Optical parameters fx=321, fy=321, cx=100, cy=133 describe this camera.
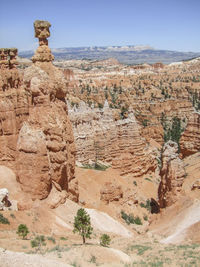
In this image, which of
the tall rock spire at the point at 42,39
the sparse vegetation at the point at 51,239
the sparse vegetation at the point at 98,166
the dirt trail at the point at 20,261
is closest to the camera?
the dirt trail at the point at 20,261

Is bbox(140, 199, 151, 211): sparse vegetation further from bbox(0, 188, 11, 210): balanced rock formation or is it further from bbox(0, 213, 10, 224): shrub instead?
bbox(0, 213, 10, 224): shrub

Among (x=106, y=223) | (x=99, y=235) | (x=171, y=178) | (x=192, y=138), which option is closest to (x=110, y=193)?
(x=106, y=223)

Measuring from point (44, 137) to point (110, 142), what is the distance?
1675cm

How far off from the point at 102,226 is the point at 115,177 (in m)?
11.2

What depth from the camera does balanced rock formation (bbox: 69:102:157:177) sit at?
3344cm

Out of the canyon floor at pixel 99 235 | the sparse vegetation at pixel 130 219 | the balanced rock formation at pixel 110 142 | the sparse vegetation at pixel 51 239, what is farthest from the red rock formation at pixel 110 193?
the sparse vegetation at pixel 51 239

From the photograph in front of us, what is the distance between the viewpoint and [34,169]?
18.5 meters

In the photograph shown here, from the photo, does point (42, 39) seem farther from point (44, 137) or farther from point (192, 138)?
point (192, 138)

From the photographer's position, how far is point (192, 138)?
39.8 m

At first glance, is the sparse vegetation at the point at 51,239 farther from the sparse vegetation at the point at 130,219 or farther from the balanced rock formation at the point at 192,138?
the balanced rock formation at the point at 192,138

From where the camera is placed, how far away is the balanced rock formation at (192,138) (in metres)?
39.2

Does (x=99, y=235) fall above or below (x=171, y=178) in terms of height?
below

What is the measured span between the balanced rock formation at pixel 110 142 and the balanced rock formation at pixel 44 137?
41.4ft

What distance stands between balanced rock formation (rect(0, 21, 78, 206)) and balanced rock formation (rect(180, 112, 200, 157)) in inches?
894
